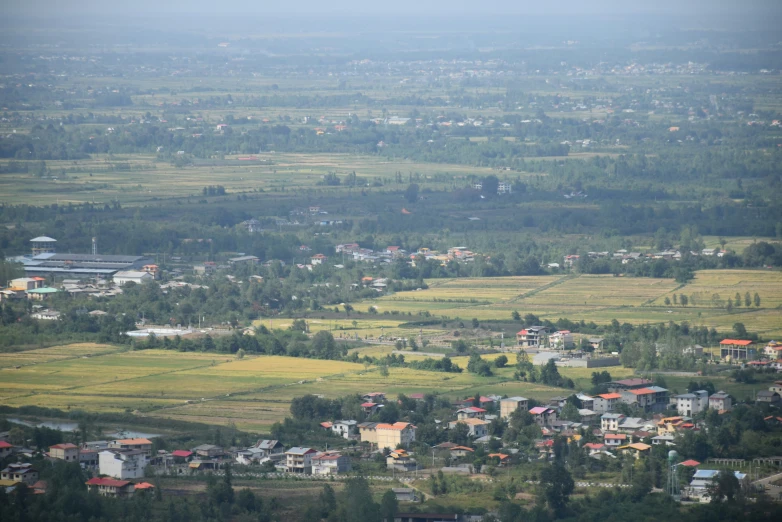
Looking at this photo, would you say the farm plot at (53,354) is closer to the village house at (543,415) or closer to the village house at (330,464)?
the village house at (330,464)

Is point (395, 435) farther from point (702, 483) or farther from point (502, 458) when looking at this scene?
point (702, 483)

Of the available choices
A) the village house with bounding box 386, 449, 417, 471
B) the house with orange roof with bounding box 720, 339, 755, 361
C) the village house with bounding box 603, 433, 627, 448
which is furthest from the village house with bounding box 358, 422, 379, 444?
the house with orange roof with bounding box 720, 339, 755, 361

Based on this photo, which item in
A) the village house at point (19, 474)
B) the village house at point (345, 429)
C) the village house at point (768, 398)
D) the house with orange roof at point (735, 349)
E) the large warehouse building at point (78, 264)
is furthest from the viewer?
the large warehouse building at point (78, 264)

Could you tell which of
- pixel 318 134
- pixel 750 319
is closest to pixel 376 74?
pixel 318 134

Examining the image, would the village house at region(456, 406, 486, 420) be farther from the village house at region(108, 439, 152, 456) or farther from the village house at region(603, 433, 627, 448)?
the village house at region(108, 439, 152, 456)

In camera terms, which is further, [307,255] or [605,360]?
[307,255]

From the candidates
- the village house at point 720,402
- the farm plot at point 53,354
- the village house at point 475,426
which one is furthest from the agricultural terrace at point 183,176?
the village house at point 720,402

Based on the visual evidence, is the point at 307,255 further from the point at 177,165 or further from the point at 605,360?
the point at 177,165
